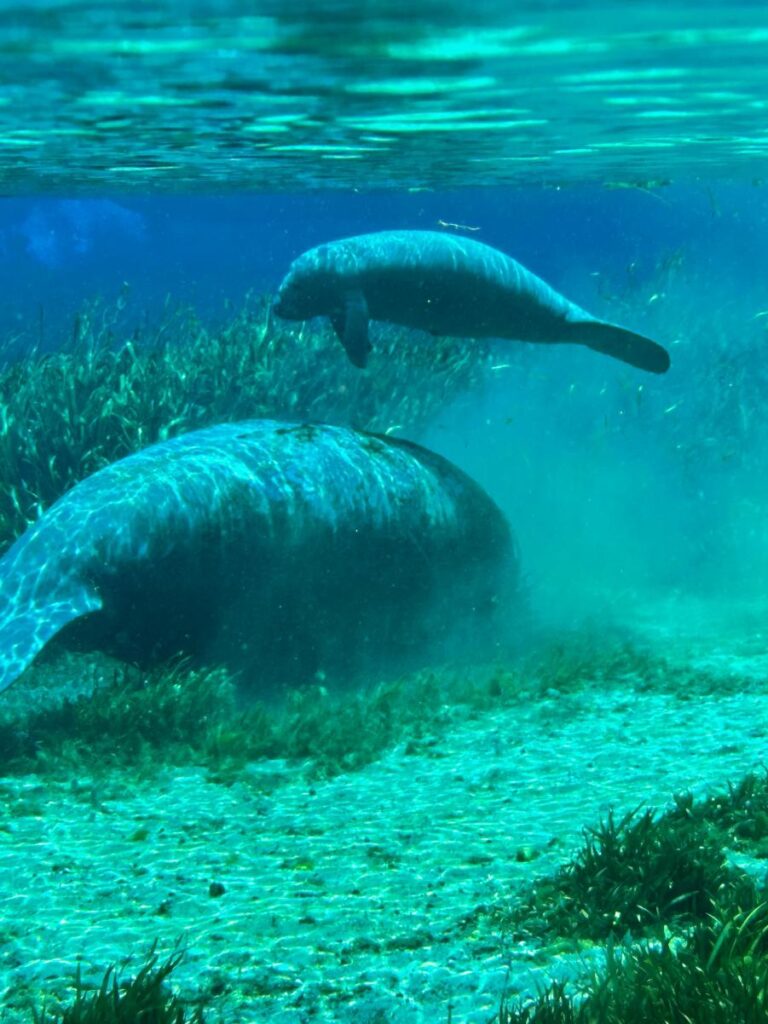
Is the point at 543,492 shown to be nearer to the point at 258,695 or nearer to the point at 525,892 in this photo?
the point at 258,695

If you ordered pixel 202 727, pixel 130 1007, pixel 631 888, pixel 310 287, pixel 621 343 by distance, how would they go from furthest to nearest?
pixel 621 343
pixel 310 287
pixel 202 727
pixel 631 888
pixel 130 1007

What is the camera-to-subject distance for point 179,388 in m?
13.4

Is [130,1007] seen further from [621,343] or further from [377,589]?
[621,343]

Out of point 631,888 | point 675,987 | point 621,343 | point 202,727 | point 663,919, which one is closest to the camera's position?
point 675,987

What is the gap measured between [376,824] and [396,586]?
4.72 m

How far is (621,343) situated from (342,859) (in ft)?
29.7

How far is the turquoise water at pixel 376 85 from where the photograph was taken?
840 centimetres

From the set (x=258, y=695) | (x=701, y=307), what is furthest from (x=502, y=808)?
(x=701, y=307)

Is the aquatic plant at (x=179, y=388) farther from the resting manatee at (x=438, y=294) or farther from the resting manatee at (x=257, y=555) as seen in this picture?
the resting manatee at (x=257, y=555)

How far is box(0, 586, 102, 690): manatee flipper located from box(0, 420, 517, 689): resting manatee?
0.05ft

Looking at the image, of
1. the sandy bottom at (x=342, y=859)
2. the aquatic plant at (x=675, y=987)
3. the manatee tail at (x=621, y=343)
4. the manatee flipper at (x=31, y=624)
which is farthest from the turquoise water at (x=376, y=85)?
A: the aquatic plant at (x=675, y=987)

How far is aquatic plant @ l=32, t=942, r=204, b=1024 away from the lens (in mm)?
3121

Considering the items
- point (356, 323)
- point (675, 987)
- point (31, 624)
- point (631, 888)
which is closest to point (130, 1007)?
point (675, 987)

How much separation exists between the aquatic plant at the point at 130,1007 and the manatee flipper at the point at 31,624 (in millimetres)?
3800
